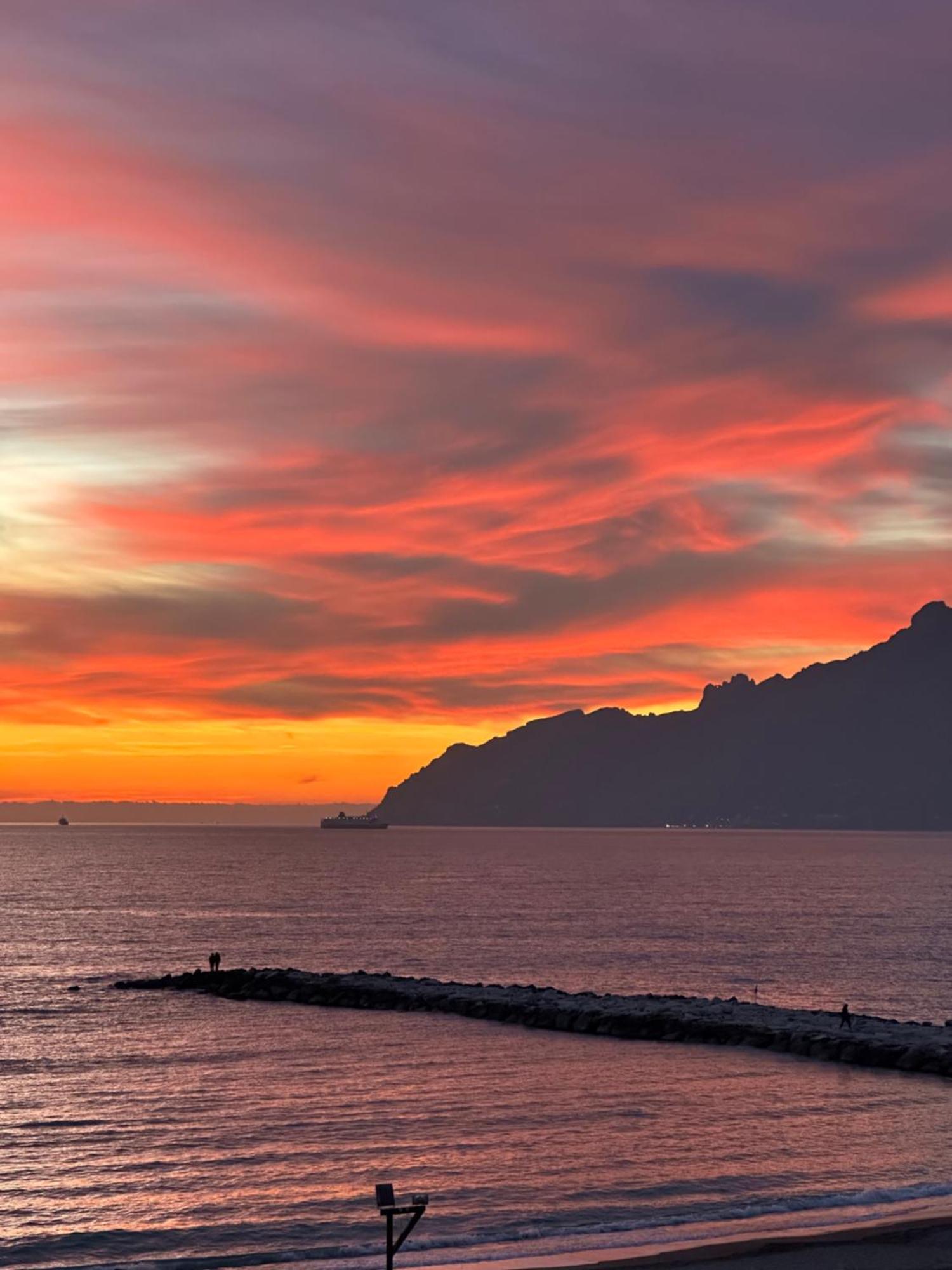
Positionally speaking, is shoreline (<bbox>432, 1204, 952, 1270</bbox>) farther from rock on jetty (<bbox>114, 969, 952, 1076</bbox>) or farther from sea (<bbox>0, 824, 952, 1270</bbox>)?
rock on jetty (<bbox>114, 969, 952, 1076</bbox>)

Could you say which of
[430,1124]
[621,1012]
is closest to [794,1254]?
[430,1124]

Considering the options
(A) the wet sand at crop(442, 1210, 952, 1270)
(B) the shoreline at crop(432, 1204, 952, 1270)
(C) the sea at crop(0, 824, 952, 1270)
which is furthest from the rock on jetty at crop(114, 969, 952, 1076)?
(A) the wet sand at crop(442, 1210, 952, 1270)

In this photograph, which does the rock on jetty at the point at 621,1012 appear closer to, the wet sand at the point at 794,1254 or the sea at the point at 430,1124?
the sea at the point at 430,1124

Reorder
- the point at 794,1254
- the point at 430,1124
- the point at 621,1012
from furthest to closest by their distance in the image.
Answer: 1. the point at 621,1012
2. the point at 430,1124
3. the point at 794,1254

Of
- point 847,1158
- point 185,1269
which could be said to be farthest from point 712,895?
point 185,1269

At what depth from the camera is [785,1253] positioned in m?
26.2

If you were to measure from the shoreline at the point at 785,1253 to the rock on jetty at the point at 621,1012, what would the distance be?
22.6 meters

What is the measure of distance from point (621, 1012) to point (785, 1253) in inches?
1383

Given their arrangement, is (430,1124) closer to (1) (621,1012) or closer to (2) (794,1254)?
(2) (794,1254)

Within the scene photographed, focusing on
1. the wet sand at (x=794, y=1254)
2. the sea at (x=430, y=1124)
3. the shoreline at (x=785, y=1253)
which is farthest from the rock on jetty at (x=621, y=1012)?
the wet sand at (x=794, y=1254)

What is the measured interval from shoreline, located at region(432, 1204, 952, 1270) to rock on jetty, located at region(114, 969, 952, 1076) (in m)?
22.6

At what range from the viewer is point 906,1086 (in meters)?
46.4

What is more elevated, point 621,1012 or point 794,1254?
point 794,1254

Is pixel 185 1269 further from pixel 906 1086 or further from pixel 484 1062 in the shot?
pixel 906 1086
